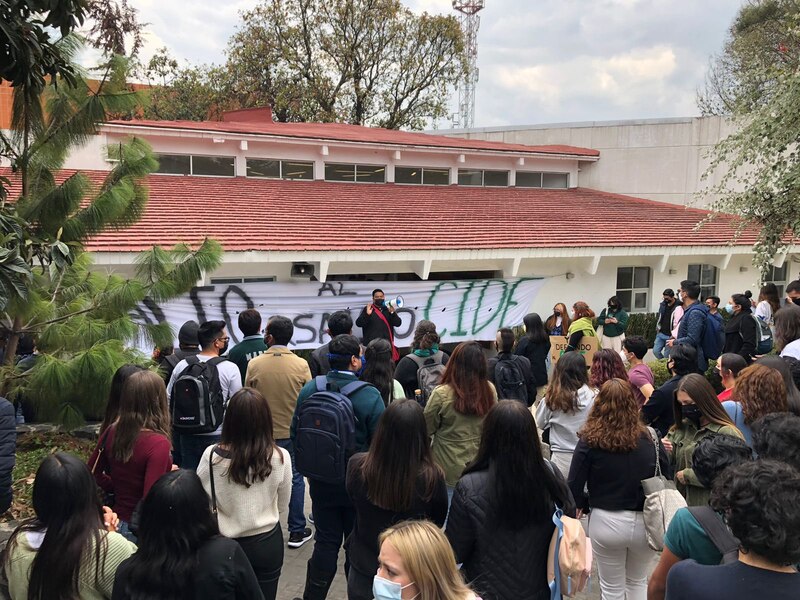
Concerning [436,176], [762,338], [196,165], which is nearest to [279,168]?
[196,165]

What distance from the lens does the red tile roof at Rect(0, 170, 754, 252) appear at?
414 inches

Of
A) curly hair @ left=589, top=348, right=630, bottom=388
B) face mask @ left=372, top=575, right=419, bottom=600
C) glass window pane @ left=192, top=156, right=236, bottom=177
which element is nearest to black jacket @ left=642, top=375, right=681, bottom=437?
curly hair @ left=589, top=348, right=630, bottom=388

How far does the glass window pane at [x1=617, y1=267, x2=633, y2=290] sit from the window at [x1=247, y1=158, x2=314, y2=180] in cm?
768

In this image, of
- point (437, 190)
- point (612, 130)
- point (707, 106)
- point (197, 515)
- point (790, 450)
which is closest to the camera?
point (197, 515)

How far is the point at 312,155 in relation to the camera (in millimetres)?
15469

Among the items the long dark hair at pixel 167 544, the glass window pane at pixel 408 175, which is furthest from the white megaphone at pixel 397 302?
the long dark hair at pixel 167 544

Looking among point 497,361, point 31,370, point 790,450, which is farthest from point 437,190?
point 790,450

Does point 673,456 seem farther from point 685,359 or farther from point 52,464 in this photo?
point 52,464

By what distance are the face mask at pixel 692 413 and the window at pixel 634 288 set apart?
11.1 metres

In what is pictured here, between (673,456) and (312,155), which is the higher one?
(312,155)

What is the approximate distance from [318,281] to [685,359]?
684 centimetres

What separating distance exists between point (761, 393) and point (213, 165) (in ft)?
42.9

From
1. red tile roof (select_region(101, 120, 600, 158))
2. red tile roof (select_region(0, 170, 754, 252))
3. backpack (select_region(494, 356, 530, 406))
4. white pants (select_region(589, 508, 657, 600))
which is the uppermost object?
red tile roof (select_region(101, 120, 600, 158))

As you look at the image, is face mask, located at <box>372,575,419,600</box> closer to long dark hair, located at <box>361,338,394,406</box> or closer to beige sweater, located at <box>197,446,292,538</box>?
beige sweater, located at <box>197,446,292,538</box>
